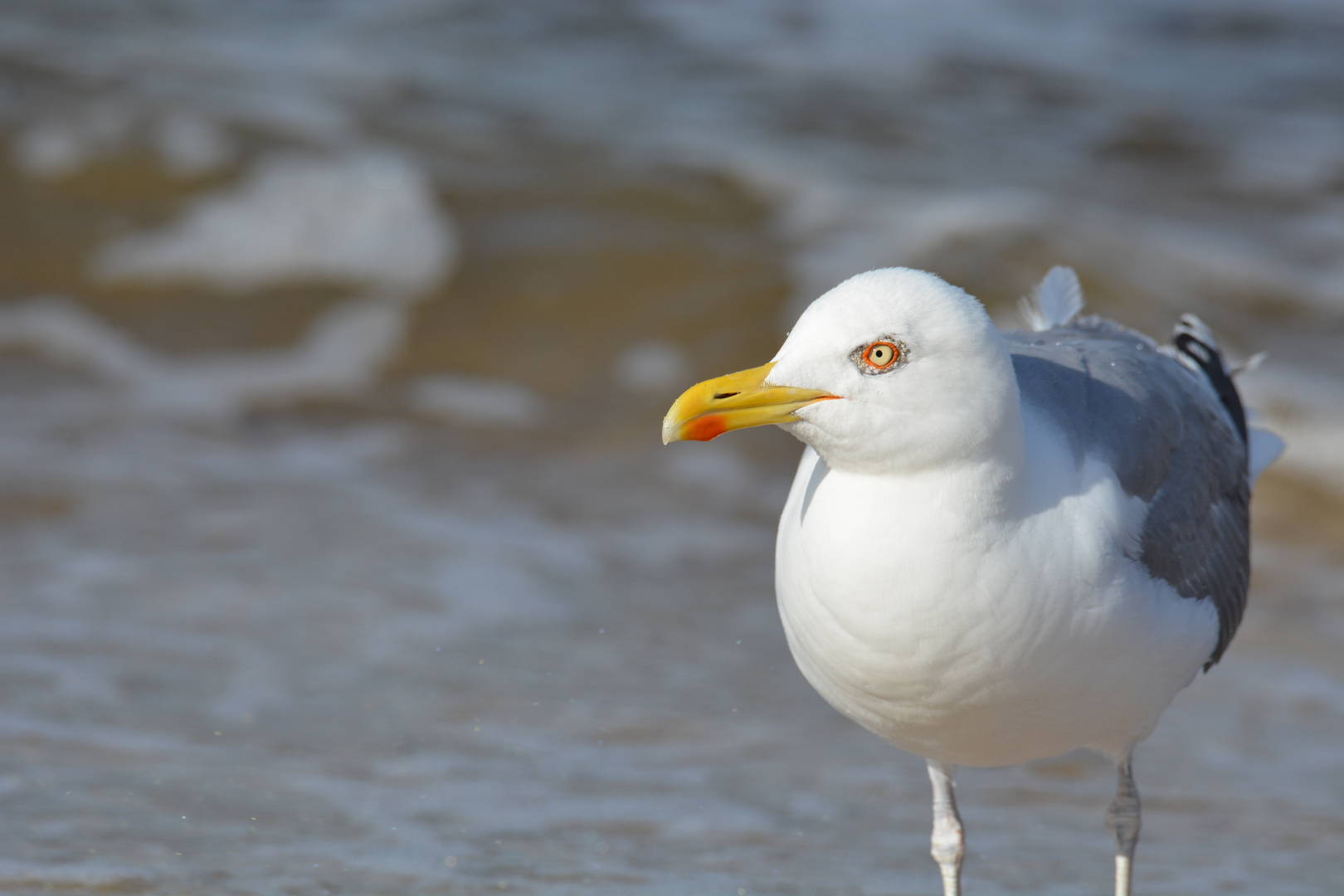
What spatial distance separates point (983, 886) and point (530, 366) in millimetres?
4730

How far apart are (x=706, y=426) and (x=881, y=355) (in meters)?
0.32

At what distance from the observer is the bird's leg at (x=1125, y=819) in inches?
138

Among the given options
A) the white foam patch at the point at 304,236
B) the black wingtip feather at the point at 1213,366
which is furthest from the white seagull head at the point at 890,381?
the white foam patch at the point at 304,236

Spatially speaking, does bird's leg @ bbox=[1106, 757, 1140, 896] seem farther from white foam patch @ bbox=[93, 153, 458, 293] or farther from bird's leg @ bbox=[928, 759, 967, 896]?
white foam patch @ bbox=[93, 153, 458, 293]

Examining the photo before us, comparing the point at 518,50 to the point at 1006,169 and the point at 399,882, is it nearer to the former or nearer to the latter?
the point at 1006,169

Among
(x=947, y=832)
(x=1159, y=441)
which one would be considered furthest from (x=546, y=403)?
(x=1159, y=441)

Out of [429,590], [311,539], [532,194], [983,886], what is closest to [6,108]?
[532,194]

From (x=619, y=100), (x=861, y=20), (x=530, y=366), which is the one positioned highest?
(x=861, y=20)

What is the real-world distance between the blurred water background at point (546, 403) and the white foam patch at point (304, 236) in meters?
0.03

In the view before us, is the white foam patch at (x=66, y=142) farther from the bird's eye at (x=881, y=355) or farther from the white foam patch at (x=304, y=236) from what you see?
the bird's eye at (x=881, y=355)

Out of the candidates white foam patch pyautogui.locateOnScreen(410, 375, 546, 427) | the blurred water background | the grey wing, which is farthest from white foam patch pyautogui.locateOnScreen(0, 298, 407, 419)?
the grey wing

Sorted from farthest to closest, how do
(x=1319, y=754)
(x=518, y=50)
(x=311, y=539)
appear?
(x=518, y=50) < (x=311, y=539) < (x=1319, y=754)

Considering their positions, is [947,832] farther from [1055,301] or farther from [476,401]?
[476,401]

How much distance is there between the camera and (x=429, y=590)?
543cm
